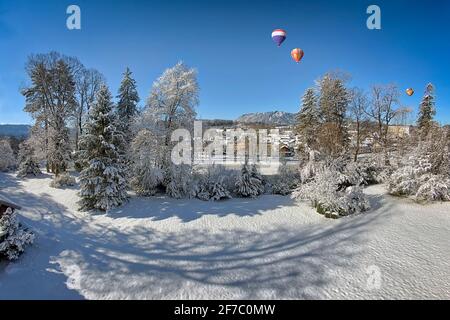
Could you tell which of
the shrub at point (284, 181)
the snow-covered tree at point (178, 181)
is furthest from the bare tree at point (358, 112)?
the snow-covered tree at point (178, 181)

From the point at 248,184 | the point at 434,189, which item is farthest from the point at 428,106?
A: the point at 248,184

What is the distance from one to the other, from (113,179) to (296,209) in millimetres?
10811

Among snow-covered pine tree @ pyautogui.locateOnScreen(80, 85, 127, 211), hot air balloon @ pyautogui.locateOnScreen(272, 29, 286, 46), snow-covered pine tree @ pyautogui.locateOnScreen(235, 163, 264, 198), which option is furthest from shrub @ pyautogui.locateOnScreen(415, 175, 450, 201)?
snow-covered pine tree @ pyautogui.locateOnScreen(80, 85, 127, 211)

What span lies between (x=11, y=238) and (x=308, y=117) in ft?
80.9

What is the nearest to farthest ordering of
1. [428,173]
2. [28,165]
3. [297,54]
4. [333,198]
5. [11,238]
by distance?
[11,238]
[333,198]
[428,173]
[297,54]
[28,165]

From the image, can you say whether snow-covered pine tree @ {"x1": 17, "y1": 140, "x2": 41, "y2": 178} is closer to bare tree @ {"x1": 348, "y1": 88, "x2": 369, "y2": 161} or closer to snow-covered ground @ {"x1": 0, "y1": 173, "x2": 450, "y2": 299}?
snow-covered ground @ {"x1": 0, "y1": 173, "x2": 450, "y2": 299}

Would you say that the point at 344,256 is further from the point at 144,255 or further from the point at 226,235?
the point at 144,255

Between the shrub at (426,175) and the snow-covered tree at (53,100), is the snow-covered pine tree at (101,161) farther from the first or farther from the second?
the shrub at (426,175)

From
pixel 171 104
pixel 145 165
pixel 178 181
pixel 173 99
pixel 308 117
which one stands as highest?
pixel 308 117

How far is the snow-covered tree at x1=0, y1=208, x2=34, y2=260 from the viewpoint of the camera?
7566 mm

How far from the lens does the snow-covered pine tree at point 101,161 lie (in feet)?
41.7

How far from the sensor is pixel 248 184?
52.4 ft

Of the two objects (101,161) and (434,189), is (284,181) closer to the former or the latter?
(434,189)
